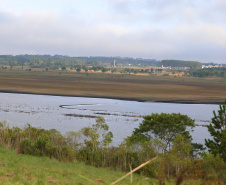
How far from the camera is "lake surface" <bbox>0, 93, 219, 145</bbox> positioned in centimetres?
6009

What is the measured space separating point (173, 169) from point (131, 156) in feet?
12.5

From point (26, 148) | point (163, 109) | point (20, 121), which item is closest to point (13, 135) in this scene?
point (26, 148)

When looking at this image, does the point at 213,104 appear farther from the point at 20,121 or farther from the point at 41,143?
the point at 41,143

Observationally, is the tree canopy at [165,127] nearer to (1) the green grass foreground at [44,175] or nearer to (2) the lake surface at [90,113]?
(2) the lake surface at [90,113]

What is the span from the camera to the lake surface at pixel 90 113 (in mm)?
60094

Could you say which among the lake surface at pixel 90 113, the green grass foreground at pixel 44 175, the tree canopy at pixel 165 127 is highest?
the green grass foreground at pixel 44 175

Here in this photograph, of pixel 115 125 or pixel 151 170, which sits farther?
pixel 115 125

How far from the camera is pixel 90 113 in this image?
245ft

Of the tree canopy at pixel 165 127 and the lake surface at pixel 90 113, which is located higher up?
the tree canopy at pixel 165 127

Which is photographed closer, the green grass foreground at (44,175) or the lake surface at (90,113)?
the green grass foreground at (44,175)

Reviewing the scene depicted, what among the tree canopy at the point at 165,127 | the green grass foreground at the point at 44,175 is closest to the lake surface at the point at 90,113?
the tree canopy at the point at 165,127

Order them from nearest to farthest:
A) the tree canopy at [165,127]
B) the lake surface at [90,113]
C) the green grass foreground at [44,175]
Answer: the green grass foreground at [44,175] < the tree canopy at [165,127] < the lake surface at [90,113]

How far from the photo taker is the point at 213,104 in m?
97.8

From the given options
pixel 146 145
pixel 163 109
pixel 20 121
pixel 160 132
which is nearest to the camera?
pixel 146 145
